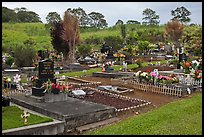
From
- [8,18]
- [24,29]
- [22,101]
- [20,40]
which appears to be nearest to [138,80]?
[22,101]

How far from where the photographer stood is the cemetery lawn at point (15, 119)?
10.2 metres

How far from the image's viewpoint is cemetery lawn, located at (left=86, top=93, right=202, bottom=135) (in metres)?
9.09

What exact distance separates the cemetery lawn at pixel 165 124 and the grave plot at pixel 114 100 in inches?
83.8

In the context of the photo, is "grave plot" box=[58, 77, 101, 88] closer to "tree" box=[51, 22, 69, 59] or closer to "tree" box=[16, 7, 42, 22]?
"tree" box=[51, 22, 69, 59]

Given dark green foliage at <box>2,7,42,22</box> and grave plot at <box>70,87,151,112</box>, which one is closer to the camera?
grave plot at <box>70,87,151,112</box>

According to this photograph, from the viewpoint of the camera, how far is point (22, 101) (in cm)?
1383

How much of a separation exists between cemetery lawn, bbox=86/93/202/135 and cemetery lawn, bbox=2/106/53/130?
187cm

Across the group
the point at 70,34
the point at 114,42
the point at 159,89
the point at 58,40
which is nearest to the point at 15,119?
the point at 159,89

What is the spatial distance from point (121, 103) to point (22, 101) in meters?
4.30

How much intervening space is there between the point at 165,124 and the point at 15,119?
4.89 m

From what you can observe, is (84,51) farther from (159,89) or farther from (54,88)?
(54,88)

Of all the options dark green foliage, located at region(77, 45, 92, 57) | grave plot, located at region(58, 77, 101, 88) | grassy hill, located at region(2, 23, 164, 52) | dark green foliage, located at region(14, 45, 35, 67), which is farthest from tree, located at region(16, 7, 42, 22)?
grave plot, located at region(58, 77, 101, 88)

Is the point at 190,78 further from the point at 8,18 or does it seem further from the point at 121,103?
the point at 8,18

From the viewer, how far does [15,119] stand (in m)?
11.0
